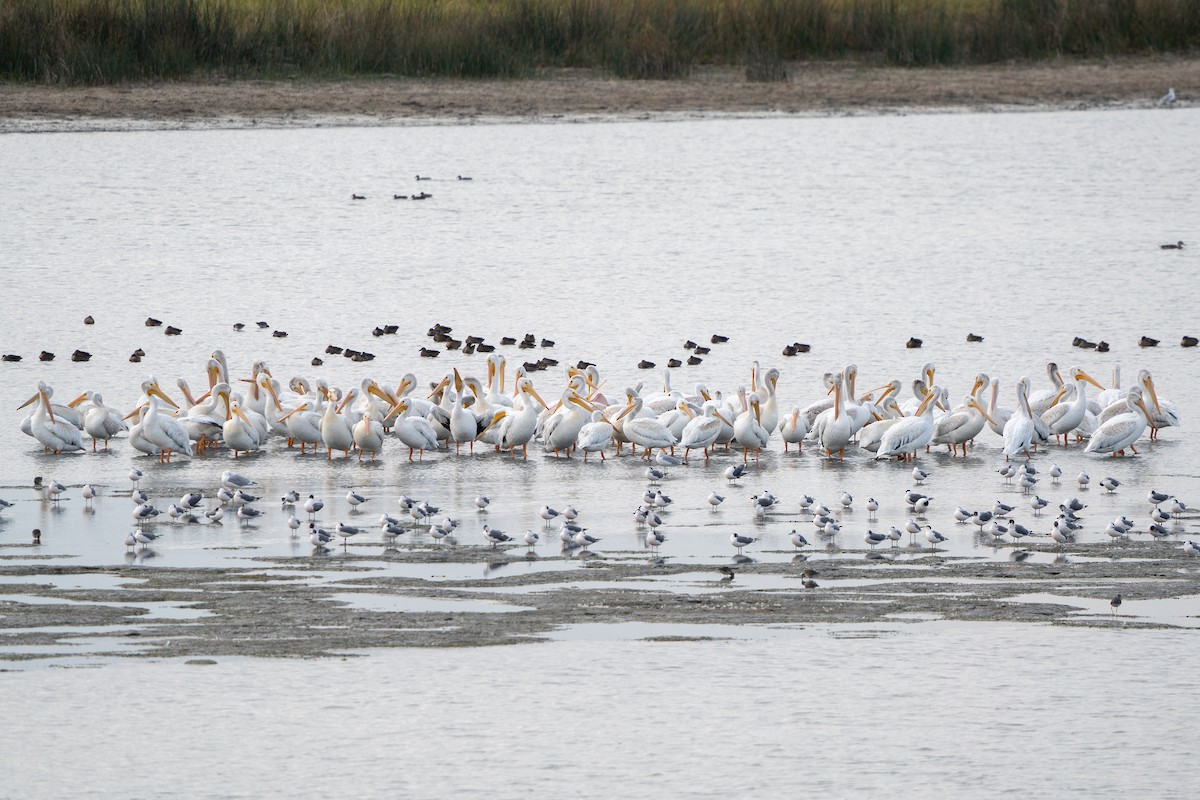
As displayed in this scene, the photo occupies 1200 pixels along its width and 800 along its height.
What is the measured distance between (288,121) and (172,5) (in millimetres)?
4009

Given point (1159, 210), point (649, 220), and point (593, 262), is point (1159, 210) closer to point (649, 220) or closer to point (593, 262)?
point (649, 220)

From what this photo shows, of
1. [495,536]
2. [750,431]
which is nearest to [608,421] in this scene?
[750,431]

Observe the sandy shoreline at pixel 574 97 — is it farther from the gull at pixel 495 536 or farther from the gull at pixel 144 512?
the gull at pixel 495 536

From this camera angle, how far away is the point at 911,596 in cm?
823

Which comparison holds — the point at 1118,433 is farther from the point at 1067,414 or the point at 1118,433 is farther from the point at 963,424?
the point at 963,424

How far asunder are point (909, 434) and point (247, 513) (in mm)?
4186

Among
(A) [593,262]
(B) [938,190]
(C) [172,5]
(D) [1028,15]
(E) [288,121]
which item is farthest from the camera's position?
(D) [1028,15]

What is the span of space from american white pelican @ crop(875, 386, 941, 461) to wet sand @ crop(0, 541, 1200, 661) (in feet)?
8.71

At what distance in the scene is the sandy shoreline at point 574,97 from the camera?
2672 cm

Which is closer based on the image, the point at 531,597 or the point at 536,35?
the point at 531,597

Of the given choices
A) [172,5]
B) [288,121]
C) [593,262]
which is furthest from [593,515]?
[172,5]

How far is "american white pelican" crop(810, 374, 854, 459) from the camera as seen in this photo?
39.0 feet

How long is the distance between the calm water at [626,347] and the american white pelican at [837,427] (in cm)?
15

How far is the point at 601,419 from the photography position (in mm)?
12195
